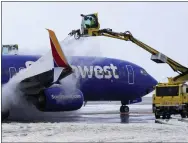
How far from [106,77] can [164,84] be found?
290 cm

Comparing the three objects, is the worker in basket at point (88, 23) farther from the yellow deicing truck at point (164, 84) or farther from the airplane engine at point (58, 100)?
the airplane engine at point (58, 100)

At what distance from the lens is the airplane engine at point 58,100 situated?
16.2 meters

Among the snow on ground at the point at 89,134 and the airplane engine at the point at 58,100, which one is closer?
the snow on ground at the point at 89,134

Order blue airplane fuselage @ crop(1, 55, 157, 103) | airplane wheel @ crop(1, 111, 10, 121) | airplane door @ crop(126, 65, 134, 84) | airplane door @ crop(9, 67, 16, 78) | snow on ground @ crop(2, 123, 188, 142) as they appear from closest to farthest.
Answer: snow on ground @ crop(2, 123, 188, 142) → airplane wheel @ crop(1, 111, 10, 121) → airplane door @ crop(9, 67, 16, 78) → blue airplane fuselage @ crop(1, 55, 157, 103) → airplane door @ crop(126, 65, 134, 84)

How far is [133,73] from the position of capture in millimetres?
22344

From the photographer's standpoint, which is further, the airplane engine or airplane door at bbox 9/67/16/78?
airplane door at bbox 9/67/16/78

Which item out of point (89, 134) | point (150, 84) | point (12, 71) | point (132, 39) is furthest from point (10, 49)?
point (89, 134)

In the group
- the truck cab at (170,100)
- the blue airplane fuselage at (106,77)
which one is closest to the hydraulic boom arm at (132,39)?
the truck cab at (170,100)

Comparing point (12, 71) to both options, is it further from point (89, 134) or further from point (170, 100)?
point (89, 134)

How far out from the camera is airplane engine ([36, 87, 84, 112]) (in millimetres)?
16188

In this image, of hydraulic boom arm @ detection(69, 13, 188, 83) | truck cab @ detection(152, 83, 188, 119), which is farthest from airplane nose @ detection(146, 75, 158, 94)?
hydraulic boom arm @ detection(69, 13, 188, 83)

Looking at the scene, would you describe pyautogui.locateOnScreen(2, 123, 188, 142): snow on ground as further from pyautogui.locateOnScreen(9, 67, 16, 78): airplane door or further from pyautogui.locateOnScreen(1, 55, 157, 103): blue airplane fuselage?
pyautogui.locateOnScreen(1, 55, 157, 103): blue airplane fuselage

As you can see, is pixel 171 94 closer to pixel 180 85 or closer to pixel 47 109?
pixel 180 85

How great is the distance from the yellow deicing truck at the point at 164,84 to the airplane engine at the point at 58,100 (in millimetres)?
2760
